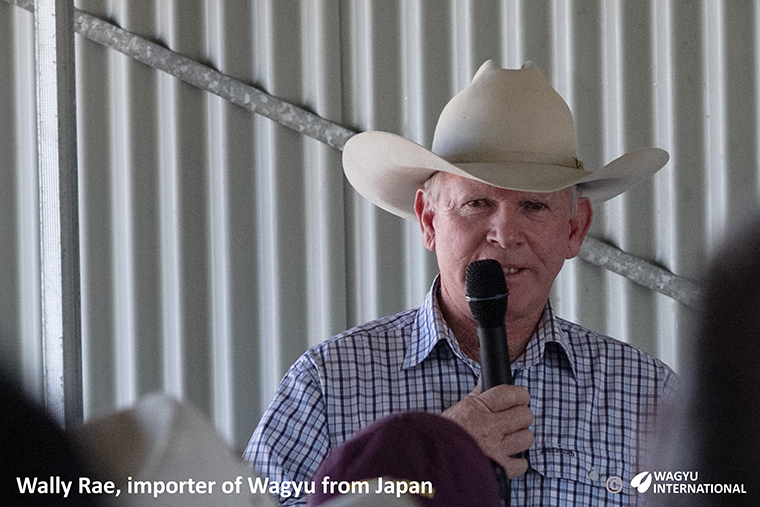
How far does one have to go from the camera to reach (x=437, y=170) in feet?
6.28

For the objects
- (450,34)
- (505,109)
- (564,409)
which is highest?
(450,34)

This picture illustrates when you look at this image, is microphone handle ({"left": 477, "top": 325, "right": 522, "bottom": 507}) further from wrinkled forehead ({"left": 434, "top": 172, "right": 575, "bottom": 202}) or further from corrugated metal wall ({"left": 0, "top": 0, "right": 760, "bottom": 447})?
corrugated metal wall ({"left": 0, "top": 0, "right": 760, "bottom": 447})

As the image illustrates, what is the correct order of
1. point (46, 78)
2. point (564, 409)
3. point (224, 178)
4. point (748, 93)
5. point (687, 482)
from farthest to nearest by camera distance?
point (224, 178) < point (748, 93) < point (564, 409) < point (46, 78) < point (687, 482)

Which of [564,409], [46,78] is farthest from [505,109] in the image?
[46,78]

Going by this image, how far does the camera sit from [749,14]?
2.80m

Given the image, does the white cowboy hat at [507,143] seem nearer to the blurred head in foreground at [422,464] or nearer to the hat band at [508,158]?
the hat band at [508,158]

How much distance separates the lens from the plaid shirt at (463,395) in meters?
1.71

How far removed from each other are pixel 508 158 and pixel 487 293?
0.58 m

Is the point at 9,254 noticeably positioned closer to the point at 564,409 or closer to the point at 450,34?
the point at 450,34

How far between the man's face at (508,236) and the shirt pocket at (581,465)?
1.03 feet

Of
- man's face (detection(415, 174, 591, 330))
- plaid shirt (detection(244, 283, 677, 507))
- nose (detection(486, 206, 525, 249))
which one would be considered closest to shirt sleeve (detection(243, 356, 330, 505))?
plaid shirt (detection(244, 283, 677, 507))

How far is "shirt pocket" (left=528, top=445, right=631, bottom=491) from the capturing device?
1.71 m

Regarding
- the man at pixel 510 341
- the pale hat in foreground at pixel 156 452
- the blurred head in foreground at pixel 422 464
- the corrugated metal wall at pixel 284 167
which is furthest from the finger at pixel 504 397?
the corrugated metal wall at pixel 284 167

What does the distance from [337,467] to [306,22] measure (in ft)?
9.17
